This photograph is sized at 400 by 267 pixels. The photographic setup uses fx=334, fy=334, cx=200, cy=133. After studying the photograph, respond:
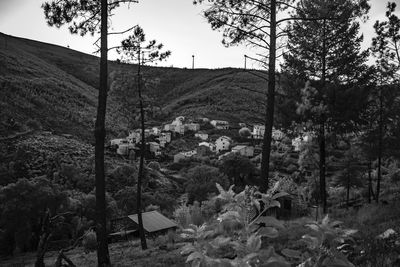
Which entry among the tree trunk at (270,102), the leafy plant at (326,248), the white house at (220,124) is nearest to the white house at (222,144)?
the white house at (220,124)

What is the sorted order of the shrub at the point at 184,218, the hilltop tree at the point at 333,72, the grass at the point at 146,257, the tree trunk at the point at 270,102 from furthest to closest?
the hilltop tree at the point at 333,72, the shrub at the point at 184,218, the tree trunk at the point at 270,102, the grass at the point at 146,257

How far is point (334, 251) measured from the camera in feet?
5.49

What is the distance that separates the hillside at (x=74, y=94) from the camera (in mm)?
67688

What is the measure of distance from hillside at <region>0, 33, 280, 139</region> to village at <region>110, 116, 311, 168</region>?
19.8 feet

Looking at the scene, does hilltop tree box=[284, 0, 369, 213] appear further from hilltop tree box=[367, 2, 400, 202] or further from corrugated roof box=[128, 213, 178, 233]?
corrugated roof box=[128, 213, 178, 233]

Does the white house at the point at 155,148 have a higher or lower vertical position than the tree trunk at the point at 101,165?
lower

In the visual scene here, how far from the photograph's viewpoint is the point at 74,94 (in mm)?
94188

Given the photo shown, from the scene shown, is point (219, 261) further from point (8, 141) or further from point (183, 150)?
point (183, 150)

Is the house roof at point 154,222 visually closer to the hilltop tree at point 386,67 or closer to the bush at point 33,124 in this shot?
the hilltop tree at point 386,67

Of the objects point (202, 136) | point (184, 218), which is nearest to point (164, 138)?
point (202, 136)

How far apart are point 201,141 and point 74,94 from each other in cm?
3815

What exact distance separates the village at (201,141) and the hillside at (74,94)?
605 cm

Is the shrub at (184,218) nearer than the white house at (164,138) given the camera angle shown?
Yes

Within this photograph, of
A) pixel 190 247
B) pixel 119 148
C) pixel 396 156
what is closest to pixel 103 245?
pixel 190 247
